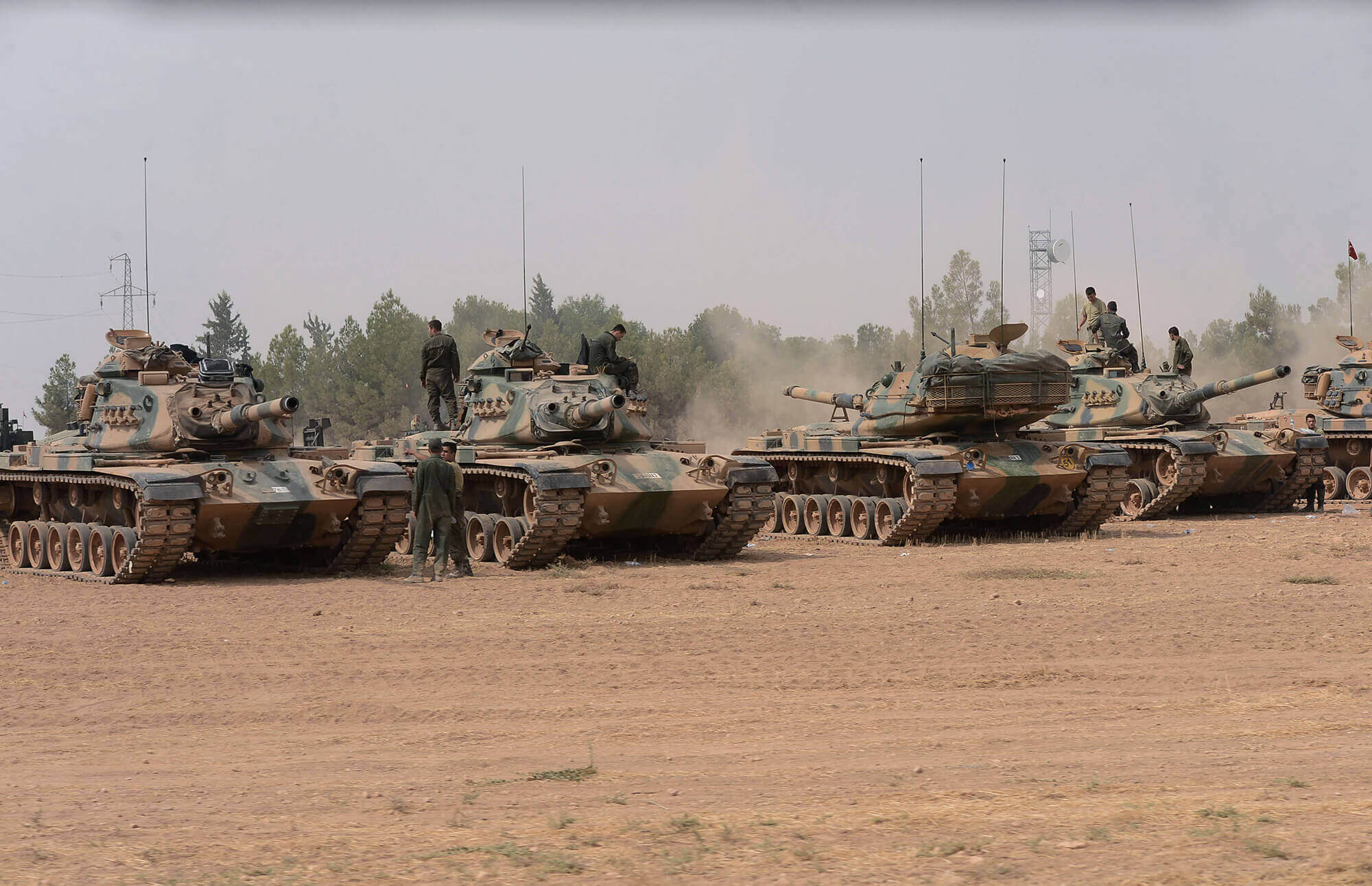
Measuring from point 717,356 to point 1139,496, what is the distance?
41572 millimetres

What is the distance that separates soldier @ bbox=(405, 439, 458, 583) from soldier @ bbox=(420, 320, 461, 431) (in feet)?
15.6

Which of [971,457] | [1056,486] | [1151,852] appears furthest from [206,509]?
[1151,852]

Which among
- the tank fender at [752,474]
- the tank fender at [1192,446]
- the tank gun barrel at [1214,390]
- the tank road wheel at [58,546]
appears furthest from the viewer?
the tank gun barrel at [1214,390]

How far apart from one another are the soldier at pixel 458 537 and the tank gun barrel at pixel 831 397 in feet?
26.8

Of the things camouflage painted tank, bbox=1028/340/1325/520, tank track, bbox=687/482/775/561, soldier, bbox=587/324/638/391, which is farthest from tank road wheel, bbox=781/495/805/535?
tank track, bbox=687/482/775/561

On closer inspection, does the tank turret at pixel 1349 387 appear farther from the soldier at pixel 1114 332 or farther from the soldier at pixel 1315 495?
the soldier at pixel 1114 332

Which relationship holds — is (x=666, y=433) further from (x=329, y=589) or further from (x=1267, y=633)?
(x=1267, y=633)

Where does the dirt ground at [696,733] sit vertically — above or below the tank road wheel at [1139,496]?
below

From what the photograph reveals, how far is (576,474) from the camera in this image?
1856 cm

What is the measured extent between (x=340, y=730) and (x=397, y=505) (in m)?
9.18

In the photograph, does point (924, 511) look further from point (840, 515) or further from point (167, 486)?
point (167, 486)

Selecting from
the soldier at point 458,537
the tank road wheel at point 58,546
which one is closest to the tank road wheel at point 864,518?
the soldier at point 458,537

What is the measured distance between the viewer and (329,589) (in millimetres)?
17453

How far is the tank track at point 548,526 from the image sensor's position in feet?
60.5
